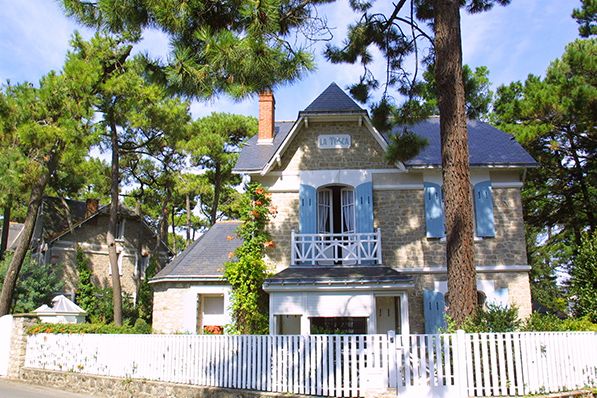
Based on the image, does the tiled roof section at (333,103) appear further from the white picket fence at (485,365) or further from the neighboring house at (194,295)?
the white picket fence at (485,365)

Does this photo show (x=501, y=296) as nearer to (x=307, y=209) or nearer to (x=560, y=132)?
(x=307, y=209)

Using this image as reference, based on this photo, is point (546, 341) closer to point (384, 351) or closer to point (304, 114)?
point (384, 351)

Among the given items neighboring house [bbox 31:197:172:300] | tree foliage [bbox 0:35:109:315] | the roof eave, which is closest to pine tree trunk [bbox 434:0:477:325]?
the roof eave

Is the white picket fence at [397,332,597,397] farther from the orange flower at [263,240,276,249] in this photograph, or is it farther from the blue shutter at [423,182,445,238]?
the orange flower at [263,240,276,249]

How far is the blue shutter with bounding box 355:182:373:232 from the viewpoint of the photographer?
14047mm

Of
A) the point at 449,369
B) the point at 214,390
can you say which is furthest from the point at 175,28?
the point at 449,369

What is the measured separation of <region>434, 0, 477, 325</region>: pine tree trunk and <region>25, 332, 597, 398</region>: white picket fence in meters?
0.89

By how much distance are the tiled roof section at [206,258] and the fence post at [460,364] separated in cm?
893

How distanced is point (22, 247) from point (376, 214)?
11.0 metres

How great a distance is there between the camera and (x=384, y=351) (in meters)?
8.68

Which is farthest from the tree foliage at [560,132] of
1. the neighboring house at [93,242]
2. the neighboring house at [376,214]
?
the neighboring house at [93,242]

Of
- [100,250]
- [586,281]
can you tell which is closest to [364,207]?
[586,281]

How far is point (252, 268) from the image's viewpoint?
13.8m

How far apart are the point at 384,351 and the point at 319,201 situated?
22.2 feet
